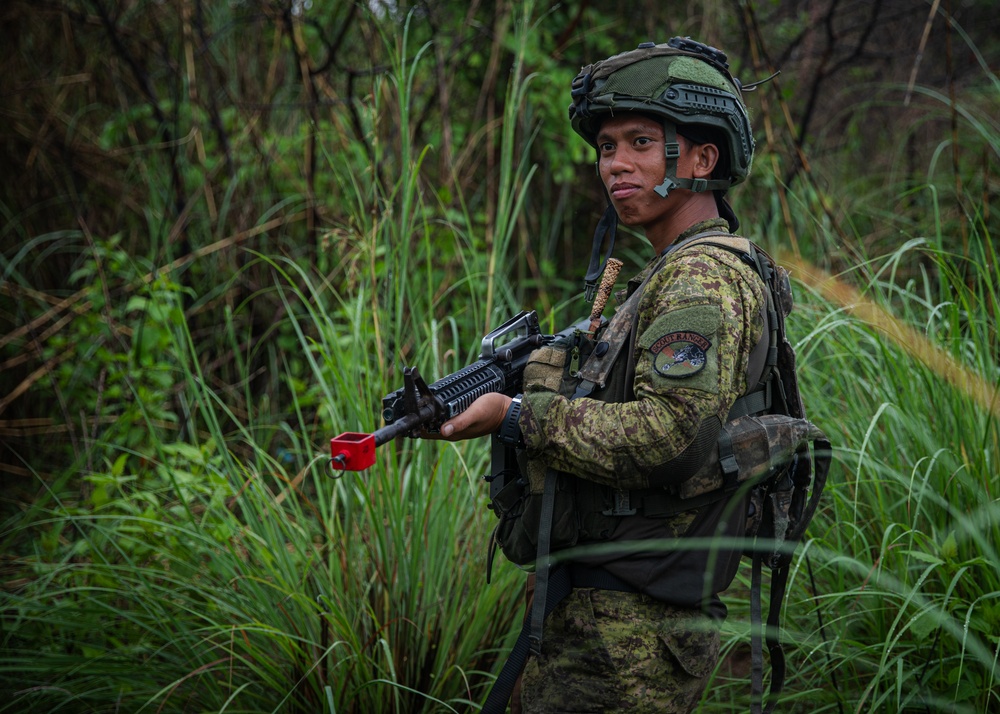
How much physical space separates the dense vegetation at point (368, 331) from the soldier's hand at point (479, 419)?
2.74 feet

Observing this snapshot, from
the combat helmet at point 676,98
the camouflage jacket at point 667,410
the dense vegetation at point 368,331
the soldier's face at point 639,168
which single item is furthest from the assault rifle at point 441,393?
the dense vegetation at point 368,331

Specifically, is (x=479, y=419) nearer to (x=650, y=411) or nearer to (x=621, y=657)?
(x=650, y=411)

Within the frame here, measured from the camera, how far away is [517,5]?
4246mm

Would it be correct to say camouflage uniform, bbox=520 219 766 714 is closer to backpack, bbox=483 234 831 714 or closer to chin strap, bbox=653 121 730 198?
backpack, bbox=483 234 831 714

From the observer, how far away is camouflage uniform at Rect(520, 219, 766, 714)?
1579 millimetres

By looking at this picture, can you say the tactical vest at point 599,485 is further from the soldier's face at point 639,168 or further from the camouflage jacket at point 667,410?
the soldier's face at point 639,168

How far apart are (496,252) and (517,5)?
2.22 metres

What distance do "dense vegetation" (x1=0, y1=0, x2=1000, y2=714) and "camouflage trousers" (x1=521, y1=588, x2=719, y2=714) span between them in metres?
0.43

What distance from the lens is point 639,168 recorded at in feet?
6.00

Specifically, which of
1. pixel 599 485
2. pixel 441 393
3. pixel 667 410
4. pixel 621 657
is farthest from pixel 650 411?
Answer: pixel 621 657

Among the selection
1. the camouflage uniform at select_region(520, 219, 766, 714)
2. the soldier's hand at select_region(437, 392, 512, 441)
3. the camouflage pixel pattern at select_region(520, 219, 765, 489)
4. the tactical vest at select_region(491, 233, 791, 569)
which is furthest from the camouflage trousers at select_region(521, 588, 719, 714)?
the soldier's hand at select_region(437, 392, 512, 441)

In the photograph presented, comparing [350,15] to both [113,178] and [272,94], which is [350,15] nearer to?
[272,94]

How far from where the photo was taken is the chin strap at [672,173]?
181 centimetres

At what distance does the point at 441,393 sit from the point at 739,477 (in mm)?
623
